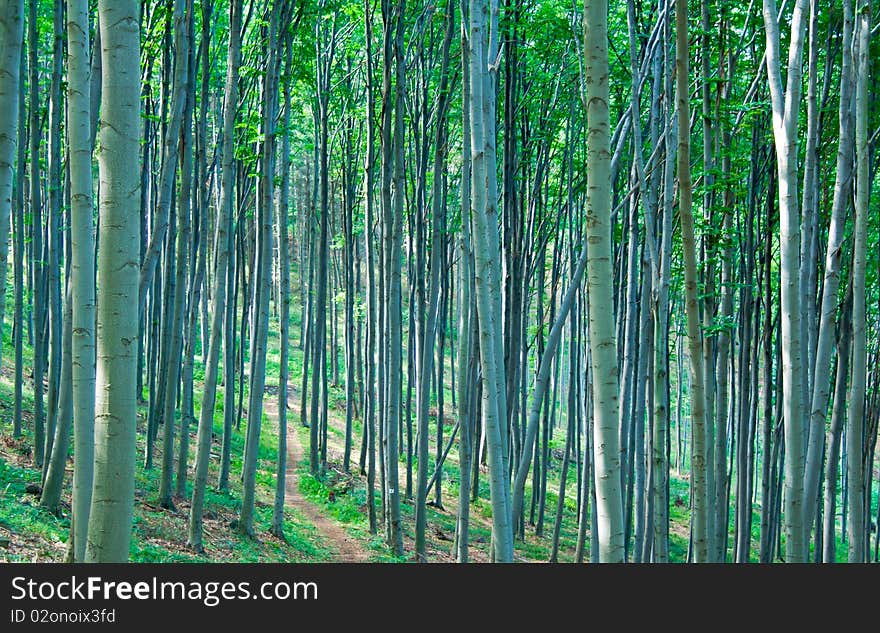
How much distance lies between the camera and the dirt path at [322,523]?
9703 millimetres

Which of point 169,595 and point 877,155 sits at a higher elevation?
point 877,155

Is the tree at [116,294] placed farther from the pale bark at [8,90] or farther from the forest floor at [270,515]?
the forest floor at [270,515]

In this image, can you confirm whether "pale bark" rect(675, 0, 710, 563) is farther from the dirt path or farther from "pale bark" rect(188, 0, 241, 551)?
the dirt path

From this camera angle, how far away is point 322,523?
1162cm

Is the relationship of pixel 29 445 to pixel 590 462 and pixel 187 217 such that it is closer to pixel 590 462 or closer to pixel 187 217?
pixel 187 217

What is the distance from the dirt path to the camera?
9703 mm

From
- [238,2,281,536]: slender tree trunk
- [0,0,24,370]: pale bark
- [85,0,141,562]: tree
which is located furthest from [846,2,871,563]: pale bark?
[238,2,281,536]: slender tree trunk

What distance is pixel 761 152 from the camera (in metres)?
8.79

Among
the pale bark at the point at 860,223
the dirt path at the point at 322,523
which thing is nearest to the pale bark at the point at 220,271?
the dirt path at the point at 322,523

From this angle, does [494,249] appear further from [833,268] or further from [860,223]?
[860,223]

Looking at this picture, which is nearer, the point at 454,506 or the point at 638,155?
the point at 638,155

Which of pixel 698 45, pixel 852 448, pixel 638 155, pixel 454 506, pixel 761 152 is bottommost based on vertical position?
pixel 454 506

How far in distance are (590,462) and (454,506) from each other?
495 cm

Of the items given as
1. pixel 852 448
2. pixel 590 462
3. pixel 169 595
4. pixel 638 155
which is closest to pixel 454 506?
pixel 590 462
